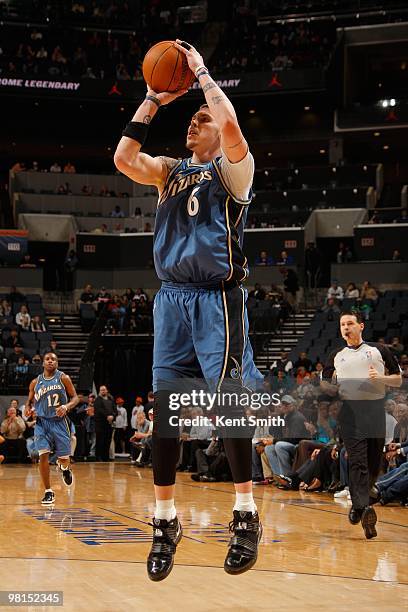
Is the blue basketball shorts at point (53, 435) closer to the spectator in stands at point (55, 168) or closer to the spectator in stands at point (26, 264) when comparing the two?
the spectator in stands at point (26, 264)

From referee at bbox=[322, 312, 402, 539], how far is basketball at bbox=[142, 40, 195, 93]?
407 cm

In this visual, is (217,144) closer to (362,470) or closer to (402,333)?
(362,470)

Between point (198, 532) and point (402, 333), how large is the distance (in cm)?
1425

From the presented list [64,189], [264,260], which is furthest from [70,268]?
[264,260]

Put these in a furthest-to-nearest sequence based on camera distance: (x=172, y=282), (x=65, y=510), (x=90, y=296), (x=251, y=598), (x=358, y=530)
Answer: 1. (x=90, y=296)
2. (x=65, y=510)
3. (x=358, y=530)
4. (x=251, y=598)
5. (x=172, y=282)

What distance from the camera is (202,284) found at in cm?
477

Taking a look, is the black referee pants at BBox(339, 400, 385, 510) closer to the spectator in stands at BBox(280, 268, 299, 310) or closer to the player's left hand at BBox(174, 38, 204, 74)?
the player's left hand at BBox(174, 38, 204, 74)

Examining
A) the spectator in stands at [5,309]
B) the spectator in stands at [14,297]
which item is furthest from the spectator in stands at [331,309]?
the spectator in stands at [14,297]

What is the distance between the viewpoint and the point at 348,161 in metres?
37.4

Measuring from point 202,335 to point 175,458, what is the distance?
71 centimetres

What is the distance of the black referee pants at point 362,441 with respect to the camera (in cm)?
811

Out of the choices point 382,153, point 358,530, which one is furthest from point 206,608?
point 382,153

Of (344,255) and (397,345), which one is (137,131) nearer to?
(397,345)

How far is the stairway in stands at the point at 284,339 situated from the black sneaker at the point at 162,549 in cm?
1777
